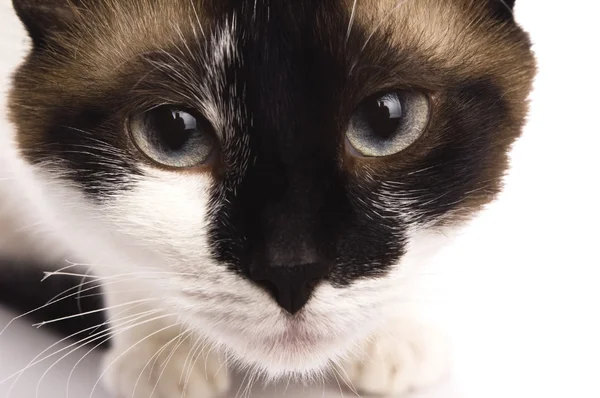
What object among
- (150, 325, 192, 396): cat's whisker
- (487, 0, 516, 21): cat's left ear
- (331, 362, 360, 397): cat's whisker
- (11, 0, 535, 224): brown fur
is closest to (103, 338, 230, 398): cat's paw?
(150, 325, 192, 396): cat's whisker

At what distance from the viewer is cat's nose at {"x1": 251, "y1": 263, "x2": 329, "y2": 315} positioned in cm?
48

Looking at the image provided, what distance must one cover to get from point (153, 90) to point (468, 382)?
41 centimetres

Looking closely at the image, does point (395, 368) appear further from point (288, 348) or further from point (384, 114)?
point (384, 114)

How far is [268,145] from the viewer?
0.49 metres

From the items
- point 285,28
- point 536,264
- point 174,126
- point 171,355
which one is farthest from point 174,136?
point 536,264

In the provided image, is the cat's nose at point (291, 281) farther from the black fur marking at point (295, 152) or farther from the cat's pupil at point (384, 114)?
the cat's pupil at point (384, 114)

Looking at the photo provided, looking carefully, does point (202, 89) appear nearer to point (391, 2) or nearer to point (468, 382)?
point (391, 2)

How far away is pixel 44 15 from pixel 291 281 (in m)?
0.34

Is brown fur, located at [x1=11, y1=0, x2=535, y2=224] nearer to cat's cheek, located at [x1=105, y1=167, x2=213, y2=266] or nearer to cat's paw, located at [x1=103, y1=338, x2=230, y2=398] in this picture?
cat's cheek, located at [x1=105, y1=167, x2=213, y2=266]

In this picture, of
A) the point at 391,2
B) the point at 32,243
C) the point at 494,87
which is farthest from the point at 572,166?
the point at 32,243

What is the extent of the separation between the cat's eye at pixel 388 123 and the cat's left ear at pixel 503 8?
0.14 meters

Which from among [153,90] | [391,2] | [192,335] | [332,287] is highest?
[391,2]

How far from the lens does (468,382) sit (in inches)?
24.4

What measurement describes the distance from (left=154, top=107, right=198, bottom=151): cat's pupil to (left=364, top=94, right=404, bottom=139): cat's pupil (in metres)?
0.14
